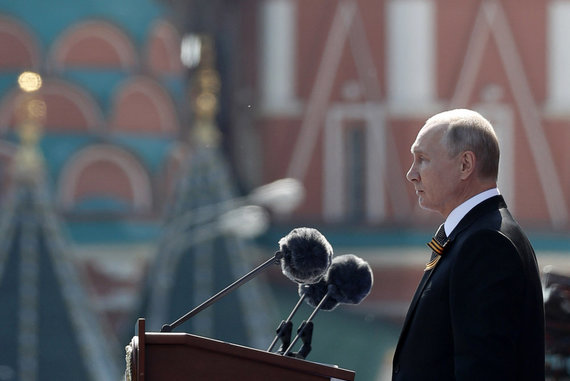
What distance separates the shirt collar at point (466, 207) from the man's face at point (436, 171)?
2 centimetres

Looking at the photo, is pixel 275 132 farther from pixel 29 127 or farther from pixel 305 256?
pixel 305 256

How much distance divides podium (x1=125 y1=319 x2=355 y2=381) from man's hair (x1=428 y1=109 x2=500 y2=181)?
0.55m

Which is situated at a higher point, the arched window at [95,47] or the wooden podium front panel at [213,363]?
the arched window at [95,47]

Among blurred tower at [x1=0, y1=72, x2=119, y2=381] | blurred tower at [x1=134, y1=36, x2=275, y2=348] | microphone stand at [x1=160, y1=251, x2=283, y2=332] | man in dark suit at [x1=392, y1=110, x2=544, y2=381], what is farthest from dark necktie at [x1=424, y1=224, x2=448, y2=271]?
blurred tower at [x1=134, y1=36, x2=275, y2=348]

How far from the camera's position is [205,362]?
2.79 metres

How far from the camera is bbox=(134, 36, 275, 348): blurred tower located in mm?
16672

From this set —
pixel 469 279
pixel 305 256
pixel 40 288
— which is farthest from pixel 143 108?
pixel 469 279

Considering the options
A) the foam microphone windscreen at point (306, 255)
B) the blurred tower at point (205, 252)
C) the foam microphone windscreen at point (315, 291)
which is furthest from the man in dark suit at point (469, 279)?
the blurred tower at point (205, 252)

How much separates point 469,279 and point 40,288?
45.3 ft

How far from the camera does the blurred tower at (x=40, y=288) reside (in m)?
15.5

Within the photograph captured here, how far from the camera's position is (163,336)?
276 cm

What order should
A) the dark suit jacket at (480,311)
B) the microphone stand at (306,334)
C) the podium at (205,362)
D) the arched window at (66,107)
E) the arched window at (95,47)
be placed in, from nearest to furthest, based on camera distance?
the dark suit jacket at (480,311), the podium at (205,362), the microphone stand at (306,334), the arched window at (66,107), the arched window at (95,47)

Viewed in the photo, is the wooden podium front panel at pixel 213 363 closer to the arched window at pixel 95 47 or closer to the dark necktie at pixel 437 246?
the dark necktie at pixel 437 246

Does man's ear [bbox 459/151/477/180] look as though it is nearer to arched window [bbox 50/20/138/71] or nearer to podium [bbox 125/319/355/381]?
podium [bbox 125/319/355/381]
